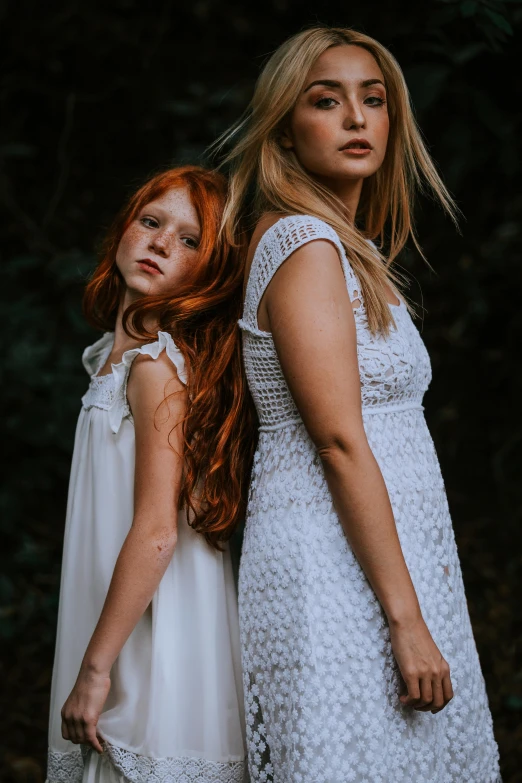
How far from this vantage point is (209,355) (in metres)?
1.74

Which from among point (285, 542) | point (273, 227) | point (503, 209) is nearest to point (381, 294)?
point (273, 227)

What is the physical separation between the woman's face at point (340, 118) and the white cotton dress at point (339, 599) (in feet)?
0.58

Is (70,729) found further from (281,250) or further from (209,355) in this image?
(281,250)

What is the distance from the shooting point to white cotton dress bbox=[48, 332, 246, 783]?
160 centimetres

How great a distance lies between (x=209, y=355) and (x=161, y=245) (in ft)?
0.87

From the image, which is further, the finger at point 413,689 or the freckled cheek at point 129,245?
the freckled cheek at point 129,245

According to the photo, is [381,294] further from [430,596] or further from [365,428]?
[430,596]

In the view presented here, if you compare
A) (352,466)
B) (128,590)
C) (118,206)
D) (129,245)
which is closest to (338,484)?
(352,466)

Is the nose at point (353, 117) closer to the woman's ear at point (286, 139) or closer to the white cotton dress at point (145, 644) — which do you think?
the woman's ear at point (286, 139)

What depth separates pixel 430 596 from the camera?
154cm

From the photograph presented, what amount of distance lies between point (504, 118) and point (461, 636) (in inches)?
70.7

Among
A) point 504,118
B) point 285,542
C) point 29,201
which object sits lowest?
point 285,542

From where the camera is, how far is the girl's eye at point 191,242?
1.85 meters

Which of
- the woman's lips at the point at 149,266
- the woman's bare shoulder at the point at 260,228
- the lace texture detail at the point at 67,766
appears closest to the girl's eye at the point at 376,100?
the woman's bare shoulder at the point at 260,228
